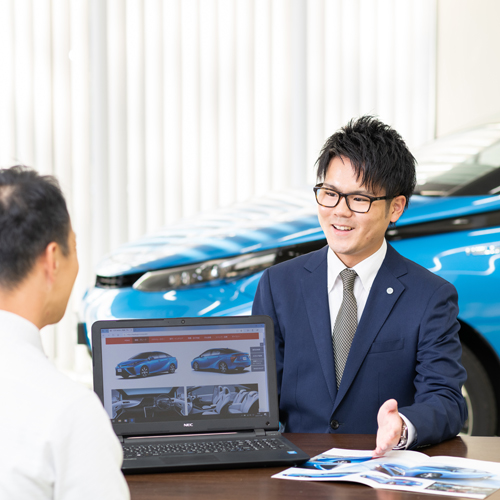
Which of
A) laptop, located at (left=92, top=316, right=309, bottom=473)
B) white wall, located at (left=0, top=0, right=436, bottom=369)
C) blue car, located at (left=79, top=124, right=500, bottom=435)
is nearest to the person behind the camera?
laptop, located at (left=92, top=316, right=309, bottom=473)

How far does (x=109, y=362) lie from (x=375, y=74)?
3779 millimetres

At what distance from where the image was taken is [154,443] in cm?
133

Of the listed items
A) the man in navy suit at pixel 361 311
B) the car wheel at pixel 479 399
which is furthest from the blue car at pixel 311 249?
the man in navy suit at pixel 361 311

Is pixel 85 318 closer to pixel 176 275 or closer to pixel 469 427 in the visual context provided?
pixel 176 275

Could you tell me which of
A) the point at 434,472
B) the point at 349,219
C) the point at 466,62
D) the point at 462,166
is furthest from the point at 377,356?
the point at 466,62

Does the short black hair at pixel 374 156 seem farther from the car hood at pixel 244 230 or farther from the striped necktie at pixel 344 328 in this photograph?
the car hood at pixel 244 230

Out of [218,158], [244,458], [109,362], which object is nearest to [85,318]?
[109,362]

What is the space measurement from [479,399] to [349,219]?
1.12 metres

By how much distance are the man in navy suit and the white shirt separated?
0.96 m

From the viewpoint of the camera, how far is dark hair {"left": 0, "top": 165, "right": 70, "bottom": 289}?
30.6 inches

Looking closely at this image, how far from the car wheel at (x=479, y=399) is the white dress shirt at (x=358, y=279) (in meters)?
0.88

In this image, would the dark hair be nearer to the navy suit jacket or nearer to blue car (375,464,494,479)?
blue car (375,464,494,479)

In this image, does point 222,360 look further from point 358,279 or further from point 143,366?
point 358,279

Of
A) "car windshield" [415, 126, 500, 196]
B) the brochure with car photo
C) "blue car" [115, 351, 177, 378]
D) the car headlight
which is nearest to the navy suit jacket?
the brochure with car photo
